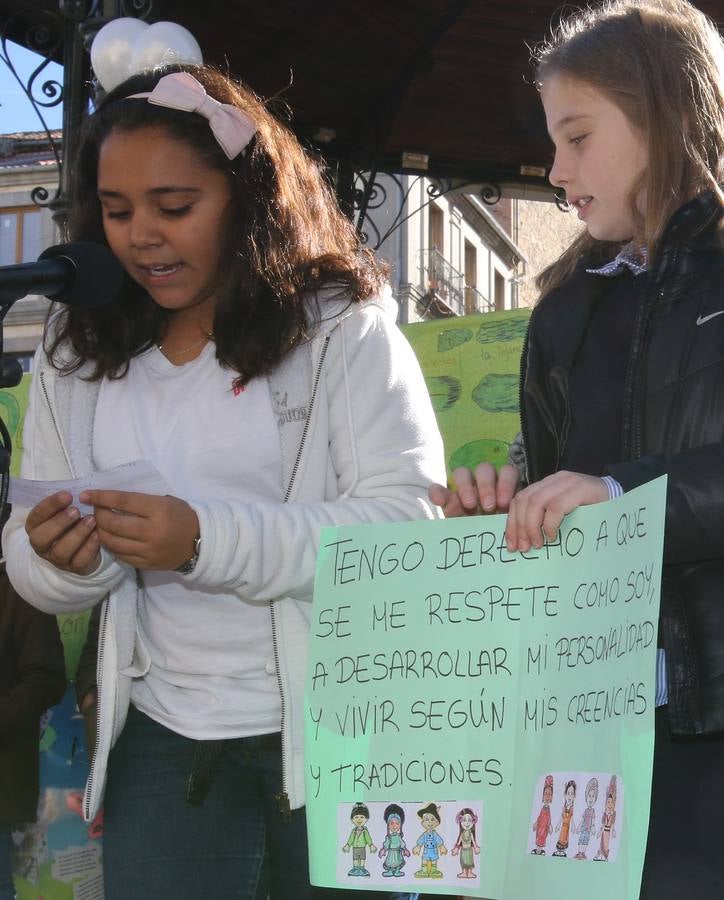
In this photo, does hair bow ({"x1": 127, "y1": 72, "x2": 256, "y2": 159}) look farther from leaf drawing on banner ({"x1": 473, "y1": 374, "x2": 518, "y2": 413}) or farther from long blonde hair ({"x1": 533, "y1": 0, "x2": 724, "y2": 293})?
leaf drawing on banner ({"x1": 473, "y1": 374, "x2": 518, "y2": 413})

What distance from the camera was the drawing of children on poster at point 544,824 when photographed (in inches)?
68.6

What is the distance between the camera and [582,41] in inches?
86.0

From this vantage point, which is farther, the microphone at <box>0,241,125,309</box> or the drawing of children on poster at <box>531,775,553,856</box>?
the microphone at <box>0,241,125,309</box>

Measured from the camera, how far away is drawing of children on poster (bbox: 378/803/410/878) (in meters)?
1.81

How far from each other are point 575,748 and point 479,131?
16.3ft

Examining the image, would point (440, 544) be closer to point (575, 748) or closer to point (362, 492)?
point (575, 748)

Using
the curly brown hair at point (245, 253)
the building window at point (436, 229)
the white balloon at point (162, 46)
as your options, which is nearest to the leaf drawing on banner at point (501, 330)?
the white balloon at point (162, 46)

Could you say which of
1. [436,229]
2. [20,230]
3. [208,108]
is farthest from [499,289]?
[208,108]

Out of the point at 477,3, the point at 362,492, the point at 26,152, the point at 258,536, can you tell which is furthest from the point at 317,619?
the point at 26,152

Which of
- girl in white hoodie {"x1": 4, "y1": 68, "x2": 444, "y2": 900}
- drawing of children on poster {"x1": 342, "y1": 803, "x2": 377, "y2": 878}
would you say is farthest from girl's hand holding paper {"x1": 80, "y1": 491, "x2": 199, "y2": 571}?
drawing of children on poster {"x1": 342, "y1": 803, "x2": 377, "y2": 878}

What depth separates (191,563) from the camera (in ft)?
7.30

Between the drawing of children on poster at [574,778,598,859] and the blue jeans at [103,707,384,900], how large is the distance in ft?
2.00

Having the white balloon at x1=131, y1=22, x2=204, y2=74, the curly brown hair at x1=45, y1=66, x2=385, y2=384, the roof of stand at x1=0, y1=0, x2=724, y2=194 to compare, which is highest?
the roof of stand at x1=0, y1=0, x2=724, y2=194

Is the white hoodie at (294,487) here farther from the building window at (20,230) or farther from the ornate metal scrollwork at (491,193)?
the building window at (20,230)
